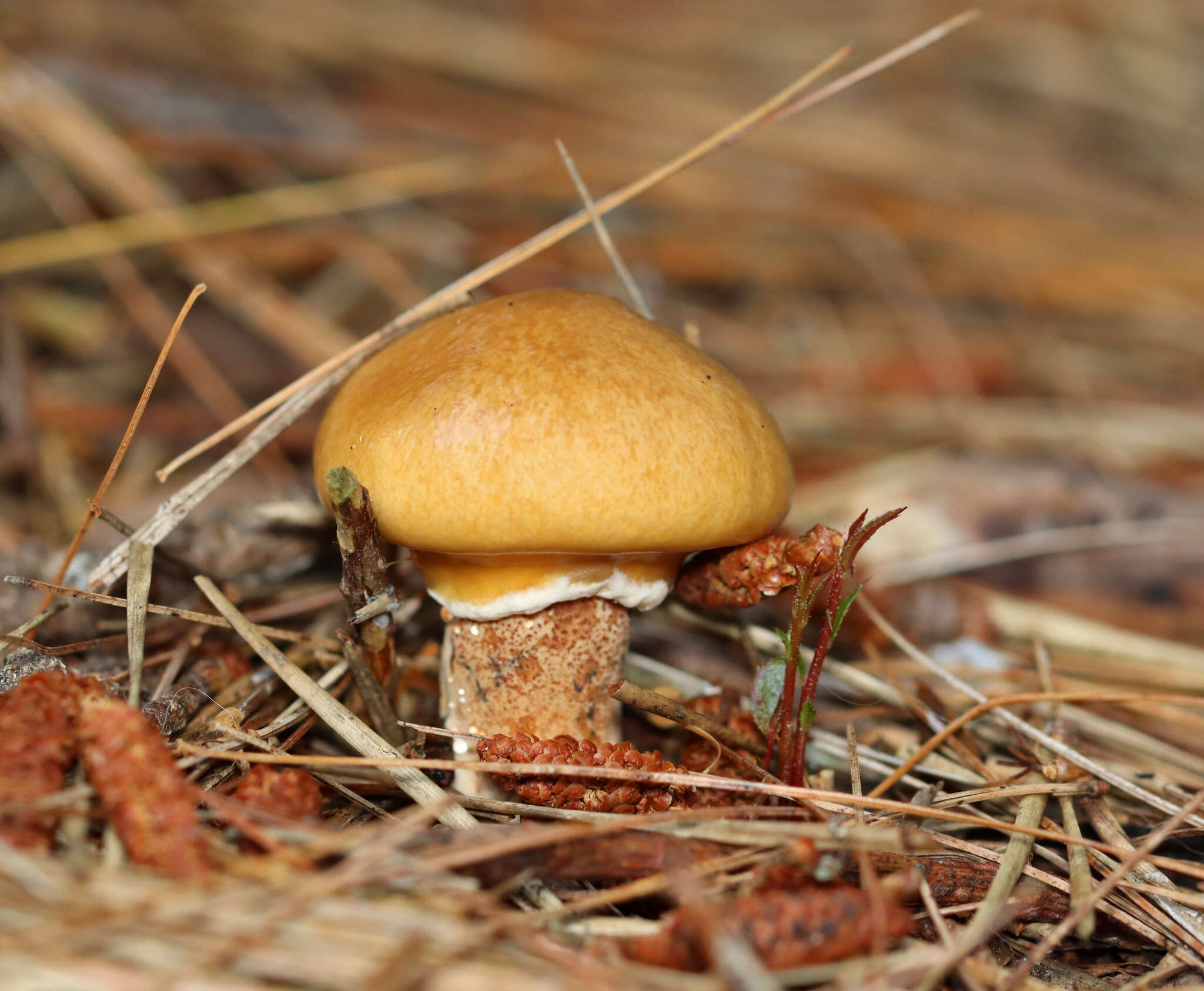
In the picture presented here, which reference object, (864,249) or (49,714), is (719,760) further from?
(864,249)

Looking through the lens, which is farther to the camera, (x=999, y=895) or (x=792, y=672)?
(x=792, y=672)

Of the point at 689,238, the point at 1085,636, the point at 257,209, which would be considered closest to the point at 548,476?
the point at 1085,636

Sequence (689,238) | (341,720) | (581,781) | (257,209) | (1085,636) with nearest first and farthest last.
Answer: (581,781) < (341,720) < (1085,636) < (257,209) < (689,238)

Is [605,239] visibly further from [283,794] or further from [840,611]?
[283,794]

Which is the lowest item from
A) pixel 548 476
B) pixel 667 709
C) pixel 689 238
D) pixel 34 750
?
pixel 667 709

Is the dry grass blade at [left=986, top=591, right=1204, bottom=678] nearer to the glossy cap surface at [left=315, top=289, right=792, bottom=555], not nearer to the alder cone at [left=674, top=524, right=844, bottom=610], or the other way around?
the alder cone at [left=674, top=524, right=844, bottom=610]

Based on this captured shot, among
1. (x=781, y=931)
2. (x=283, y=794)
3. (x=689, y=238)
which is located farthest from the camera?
(x=689, y=238)

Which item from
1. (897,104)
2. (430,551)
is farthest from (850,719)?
(897,104)

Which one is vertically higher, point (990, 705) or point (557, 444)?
point (557, 444)
